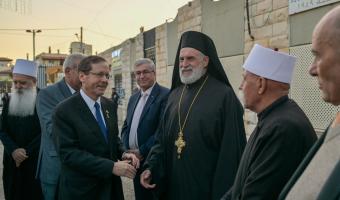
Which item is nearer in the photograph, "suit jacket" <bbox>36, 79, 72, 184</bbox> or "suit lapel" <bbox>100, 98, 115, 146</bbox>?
"suit lapel" <bbox>100, 98, 115, 146</bbox>

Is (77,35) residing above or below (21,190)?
above

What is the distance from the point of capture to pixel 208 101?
346 centimetres

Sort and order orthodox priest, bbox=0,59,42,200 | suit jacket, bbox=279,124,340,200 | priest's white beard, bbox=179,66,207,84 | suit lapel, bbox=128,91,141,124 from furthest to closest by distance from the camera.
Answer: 1. suit lapel, bbox=128,91,141,124
2. orthodox priest, bbox=0,59,42,200
3. priest's white beard, bbox=179,66,207,84
4. suit jacket, bbox=279,124,340,200

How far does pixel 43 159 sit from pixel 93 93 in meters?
1.20

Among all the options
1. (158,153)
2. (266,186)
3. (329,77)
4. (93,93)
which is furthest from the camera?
(158,153)

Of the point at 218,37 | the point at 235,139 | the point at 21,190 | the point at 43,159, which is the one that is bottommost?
the point at 21,190

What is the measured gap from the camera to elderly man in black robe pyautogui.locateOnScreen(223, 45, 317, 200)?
2.09m

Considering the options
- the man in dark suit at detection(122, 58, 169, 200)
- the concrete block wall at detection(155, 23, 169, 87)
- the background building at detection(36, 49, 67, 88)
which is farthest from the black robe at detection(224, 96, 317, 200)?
the background building at detection(36, 49, 67, 88)

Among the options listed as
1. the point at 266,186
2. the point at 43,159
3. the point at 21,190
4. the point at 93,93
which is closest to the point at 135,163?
the point at 93,93

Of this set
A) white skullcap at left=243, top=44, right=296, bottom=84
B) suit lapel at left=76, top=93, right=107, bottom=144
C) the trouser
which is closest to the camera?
white skullcap at left=243, top=44, right=296, bottom=84

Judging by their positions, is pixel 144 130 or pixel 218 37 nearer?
pixel 144 130

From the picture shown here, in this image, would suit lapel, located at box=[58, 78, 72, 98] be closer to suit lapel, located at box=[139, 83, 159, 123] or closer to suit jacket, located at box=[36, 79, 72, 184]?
suit jacket, located at box=[36, 79, 72, 184]

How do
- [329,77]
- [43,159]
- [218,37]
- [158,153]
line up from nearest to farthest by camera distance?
[329,77], [158,153], [43,159], [218,37]

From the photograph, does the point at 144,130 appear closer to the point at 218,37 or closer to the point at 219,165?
the point at 219,165
